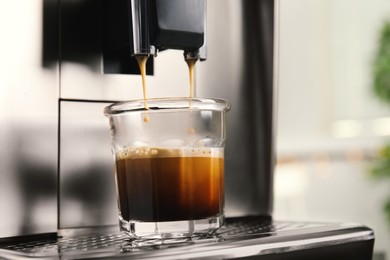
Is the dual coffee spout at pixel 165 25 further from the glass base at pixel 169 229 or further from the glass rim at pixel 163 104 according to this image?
the glass base at pixel 169 229

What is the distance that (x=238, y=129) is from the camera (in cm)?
80

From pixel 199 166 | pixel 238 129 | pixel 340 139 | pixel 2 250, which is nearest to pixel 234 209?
pixel 238 129

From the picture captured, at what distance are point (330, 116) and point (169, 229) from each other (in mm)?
2505

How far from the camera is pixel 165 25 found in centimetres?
59

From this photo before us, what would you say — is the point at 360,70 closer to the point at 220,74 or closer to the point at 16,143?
the point at 220,74

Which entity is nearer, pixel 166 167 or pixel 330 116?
pixel 166 167

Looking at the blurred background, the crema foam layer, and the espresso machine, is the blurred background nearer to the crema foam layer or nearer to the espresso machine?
the espresso machine

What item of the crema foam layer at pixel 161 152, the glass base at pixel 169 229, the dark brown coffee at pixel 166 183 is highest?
the crema foam layer at pixel 161 152

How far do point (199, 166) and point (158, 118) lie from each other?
5cm

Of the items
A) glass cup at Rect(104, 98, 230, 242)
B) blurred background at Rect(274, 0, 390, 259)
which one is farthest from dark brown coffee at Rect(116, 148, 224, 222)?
blurred background at Rect(274, 0, 390, 259)

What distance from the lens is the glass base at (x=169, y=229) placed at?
0.59 m

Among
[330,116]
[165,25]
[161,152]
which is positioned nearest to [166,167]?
[161,152]

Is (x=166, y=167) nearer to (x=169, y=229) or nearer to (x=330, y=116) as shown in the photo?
(x=169, y=229)

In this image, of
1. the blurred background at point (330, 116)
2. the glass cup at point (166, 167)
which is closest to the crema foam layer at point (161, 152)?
the glass cup at point (166, 167)
